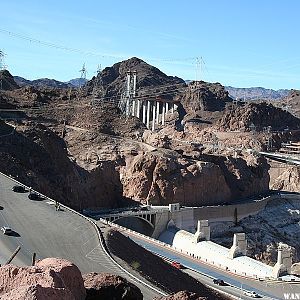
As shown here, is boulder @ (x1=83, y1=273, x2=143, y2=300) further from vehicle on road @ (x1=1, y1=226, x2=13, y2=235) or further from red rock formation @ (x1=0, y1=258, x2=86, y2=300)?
vehicle on road @ (x1=1, y1=226, x2=13, y2=235)

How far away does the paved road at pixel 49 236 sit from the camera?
25384mm

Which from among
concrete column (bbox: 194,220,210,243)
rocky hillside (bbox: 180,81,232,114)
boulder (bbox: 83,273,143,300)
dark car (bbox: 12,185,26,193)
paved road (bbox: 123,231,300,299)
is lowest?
paved road (bbox: 123,231,300,299)

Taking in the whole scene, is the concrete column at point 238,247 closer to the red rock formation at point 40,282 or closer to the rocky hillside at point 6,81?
the red rock formation at point 40,282

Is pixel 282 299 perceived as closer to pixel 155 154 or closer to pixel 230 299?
pixel 230 299

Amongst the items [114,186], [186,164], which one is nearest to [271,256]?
[186,164]

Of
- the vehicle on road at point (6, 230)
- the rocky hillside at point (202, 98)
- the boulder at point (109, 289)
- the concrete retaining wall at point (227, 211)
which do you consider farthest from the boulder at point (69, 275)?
the rocky hillside at point (202, 98)

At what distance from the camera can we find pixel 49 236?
30.0 m

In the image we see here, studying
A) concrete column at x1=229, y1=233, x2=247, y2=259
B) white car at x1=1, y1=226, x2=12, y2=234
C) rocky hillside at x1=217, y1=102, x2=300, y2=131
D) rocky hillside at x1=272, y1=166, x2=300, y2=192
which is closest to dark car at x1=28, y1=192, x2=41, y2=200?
white car at x1=1, y1=226, x2=12, y2=234

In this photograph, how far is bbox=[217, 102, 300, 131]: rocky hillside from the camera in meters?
138

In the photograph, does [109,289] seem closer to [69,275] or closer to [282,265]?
[69,275]

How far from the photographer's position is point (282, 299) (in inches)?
1608

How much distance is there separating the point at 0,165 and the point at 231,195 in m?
37.9

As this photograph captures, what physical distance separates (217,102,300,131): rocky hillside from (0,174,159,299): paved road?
336ft

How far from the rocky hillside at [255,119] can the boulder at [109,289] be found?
126783mm
